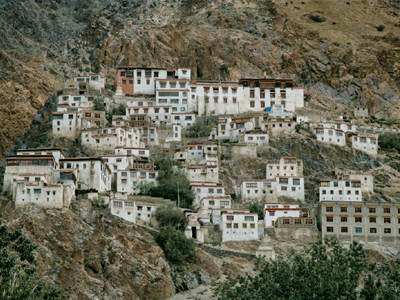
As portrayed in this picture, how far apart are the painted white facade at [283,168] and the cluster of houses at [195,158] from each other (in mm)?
112

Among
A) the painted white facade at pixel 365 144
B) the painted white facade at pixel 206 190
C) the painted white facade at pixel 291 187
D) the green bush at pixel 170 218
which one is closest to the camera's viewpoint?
the green bush at pixel 170 218

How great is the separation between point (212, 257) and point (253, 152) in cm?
2379

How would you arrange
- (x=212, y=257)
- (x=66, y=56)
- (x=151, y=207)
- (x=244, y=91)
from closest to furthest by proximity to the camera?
(x=212, y=257), (x=151, y=207), (x=244, y=91), (x=66, y=56)

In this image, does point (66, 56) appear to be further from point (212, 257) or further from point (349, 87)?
point (212, 257)

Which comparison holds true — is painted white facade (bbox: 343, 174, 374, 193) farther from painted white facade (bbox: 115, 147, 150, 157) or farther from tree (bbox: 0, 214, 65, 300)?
tree (bbox: 0, 214, 65, 300)

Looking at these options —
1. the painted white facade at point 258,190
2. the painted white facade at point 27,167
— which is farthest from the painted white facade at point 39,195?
the painted white facade at point 258,190

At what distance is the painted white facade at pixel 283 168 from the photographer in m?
101

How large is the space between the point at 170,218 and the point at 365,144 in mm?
32775

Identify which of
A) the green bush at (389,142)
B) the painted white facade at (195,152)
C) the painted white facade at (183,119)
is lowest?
the painted white facade at (195,152)

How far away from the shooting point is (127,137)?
10344cm

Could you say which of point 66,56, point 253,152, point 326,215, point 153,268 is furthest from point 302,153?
point 66,56

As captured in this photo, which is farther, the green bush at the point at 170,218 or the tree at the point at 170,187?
the tree at the point at 170,187

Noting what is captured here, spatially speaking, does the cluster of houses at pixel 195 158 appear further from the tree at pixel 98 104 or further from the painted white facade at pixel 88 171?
the tree at pixel 98 104

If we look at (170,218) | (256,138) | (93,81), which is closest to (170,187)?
(170,218)
